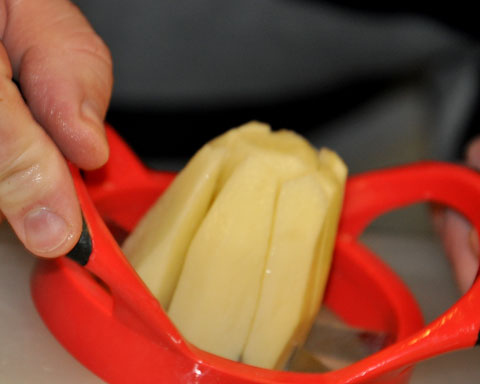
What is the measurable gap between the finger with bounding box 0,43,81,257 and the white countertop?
9cm

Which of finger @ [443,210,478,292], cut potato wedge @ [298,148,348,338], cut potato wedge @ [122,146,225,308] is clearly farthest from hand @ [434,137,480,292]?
cut potato wedge @ [122,146,225,308]

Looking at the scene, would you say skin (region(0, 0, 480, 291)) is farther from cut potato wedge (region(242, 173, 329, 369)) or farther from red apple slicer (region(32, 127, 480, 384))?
cut potato wedge (region(242, 173, 329, 369))

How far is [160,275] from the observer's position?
1.56 feet

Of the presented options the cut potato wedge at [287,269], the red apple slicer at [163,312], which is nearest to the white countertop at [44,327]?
the red apple slicer at [163,312]

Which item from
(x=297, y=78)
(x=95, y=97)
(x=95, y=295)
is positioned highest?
(x=95, y=97)

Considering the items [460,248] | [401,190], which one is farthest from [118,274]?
[460,248]

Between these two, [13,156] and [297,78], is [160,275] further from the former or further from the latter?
[297,78]

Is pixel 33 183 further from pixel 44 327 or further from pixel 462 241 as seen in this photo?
pixel 462 241

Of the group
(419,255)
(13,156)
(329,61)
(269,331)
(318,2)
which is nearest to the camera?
(13,156)

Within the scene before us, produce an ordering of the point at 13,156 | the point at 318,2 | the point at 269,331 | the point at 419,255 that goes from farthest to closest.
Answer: the point at 318,2, the point at 419,255, the point at 269,331, the point at 13,156

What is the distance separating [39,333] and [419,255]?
417 millimetres

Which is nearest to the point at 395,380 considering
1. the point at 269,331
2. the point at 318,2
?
the point at 269,331

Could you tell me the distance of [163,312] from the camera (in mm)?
409

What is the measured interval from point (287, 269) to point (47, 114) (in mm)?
203
